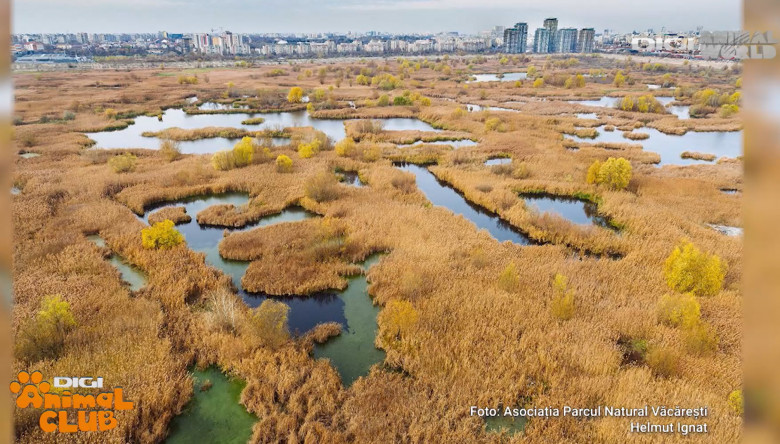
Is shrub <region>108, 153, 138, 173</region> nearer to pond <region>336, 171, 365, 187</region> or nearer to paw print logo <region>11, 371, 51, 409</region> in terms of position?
pond <region>336, 171, 365, 187</region>

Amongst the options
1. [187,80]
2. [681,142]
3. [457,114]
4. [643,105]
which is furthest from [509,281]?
[187,80]

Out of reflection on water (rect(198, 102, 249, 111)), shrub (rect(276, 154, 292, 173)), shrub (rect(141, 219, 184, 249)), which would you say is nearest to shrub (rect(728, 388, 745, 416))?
shrub (rect(141, 219, 184, 249))

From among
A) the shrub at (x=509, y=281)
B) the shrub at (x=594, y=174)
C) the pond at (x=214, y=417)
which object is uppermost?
the shrub at (x=594, y=174)

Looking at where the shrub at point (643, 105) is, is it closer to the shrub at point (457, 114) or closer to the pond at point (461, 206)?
the shrub at point (457, 114)

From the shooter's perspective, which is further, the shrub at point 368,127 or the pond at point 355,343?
the shrub at point 368,127

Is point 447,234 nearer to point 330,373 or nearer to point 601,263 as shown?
point 601,263

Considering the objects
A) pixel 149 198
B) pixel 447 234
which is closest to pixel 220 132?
pixel 149 198

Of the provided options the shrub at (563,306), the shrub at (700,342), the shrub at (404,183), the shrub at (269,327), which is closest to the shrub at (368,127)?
the shrub at (404,183)
